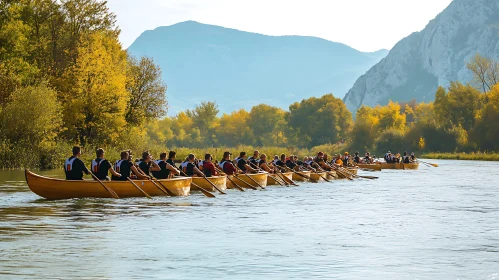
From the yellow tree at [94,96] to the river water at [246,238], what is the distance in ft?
82.1

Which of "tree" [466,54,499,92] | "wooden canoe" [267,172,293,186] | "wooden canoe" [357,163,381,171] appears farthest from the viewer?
"tree" [466,54,499,92]

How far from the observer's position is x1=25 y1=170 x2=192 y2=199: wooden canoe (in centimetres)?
2553

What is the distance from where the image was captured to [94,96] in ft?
186

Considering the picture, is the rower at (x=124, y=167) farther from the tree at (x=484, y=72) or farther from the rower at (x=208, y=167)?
the tree at (x=484, y=72)

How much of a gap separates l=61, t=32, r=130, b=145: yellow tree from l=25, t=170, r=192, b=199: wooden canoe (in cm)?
2893

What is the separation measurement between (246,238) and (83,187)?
8.98 meters

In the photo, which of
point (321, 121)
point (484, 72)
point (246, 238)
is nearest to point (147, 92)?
point (246, 238)

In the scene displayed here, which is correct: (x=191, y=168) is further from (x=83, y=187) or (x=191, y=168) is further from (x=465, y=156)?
(x=465, y=156)

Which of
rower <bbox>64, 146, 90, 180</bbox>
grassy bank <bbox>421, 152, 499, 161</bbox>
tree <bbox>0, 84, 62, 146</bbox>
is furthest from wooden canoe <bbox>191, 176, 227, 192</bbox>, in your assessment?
grassy bank <bbox>421, 152, 499, 161</bbox>

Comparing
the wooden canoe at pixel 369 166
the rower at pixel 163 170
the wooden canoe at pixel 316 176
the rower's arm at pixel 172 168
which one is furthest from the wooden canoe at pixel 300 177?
the wooden canoe at pixel 369 166

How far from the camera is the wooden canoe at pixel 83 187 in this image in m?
25.5

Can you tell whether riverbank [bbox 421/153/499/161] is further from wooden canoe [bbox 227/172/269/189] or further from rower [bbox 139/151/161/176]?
rower [bbox 139/151/161/176]

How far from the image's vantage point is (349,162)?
194ft

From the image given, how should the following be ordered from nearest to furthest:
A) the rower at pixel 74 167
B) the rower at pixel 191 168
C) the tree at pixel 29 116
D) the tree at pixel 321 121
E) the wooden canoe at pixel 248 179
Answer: the rower at pixel 74 167 → the rower at pixel 191 168 → the wooden canoe at pixel 248 179 → the tree at pixel 29 116 → the tree at pixel 321 121
